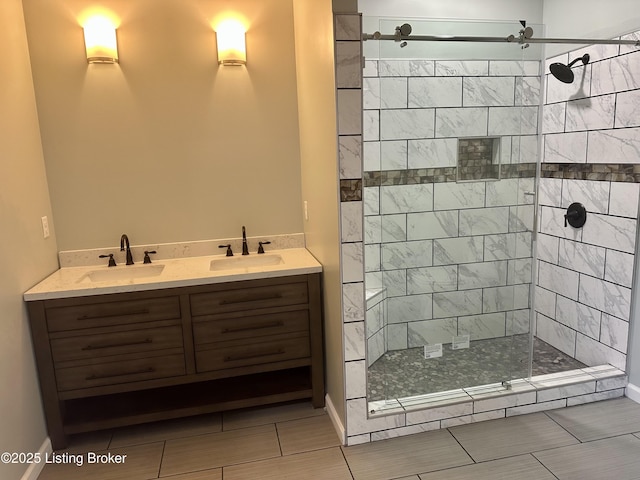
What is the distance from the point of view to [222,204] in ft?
9.46

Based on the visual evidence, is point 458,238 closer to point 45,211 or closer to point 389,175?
point 389,175

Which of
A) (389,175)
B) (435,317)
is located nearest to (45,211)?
(389,175)

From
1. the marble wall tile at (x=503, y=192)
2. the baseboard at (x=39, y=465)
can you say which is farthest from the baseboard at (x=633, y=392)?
the baseboard at (x=39, y=465)

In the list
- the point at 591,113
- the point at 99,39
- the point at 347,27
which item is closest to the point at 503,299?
the point at 591,113

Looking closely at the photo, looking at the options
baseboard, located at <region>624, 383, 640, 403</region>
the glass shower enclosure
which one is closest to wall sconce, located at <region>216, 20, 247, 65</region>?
the glass shower enclosure

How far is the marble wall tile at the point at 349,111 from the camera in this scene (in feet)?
6.61

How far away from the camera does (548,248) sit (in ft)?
10.9

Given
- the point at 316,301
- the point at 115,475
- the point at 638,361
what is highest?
the point at 316,301

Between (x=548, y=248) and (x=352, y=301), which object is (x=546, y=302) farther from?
(x=352, y=301)

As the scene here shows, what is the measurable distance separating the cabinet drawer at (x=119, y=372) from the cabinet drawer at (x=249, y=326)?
0.58ft

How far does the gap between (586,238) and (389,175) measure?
146 cm

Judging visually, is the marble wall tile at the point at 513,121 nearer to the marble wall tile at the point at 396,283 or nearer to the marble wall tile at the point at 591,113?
the marble wall tile at the point at 591,113

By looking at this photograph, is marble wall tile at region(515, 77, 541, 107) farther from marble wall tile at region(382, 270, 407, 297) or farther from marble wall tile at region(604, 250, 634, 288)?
marble wall tile at region(382, 270, 407, 297)

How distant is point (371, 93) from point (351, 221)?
2.64 ft
